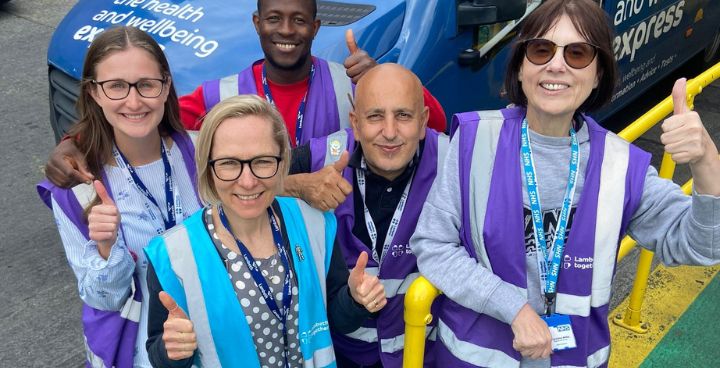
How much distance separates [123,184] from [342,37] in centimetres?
158

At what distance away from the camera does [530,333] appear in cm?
180

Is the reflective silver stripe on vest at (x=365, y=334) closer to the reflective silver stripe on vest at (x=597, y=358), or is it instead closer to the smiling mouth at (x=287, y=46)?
the reflective silver stripe on vest at (x=597, y=358)

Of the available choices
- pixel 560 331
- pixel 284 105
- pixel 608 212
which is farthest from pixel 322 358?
pixel 284 105

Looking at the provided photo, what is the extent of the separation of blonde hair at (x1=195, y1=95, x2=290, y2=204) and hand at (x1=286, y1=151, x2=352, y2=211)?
151 millimetres

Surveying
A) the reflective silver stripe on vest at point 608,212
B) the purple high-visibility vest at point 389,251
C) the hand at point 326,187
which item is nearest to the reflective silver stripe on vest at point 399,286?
the purple high-visibility vest at point 389,251

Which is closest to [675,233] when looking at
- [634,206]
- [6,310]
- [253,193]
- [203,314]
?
[634,206]

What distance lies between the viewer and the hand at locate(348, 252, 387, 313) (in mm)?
1847

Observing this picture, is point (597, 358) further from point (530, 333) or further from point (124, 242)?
point (124, 242)

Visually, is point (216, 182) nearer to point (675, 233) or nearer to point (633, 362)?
point (675, 233)

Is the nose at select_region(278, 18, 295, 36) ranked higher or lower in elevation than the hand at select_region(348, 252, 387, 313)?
higher

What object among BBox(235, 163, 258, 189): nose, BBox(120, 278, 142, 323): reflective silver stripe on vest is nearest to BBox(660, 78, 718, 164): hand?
BBox(235, 163, 258, 189): nose

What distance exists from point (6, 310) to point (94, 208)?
2431 mm

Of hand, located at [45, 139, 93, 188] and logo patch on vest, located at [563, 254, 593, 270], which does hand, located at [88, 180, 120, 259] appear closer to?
hand, located at [45, 139, 93, 188]

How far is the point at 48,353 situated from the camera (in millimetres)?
3598
